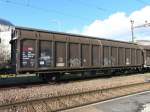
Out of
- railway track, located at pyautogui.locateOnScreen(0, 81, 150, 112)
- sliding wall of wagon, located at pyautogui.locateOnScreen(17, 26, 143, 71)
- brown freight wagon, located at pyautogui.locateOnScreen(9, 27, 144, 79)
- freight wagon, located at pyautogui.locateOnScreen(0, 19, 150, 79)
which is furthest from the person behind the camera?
sliding wall of wagon, located at pyautogui.locateOnScreen(17, 26, 143, 71)

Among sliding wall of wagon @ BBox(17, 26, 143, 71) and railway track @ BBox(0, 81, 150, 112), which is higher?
sliding wall of wagon @ BBox(17, 26, 143, 71)

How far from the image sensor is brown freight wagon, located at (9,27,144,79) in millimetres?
16094

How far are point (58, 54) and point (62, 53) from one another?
0.39 m

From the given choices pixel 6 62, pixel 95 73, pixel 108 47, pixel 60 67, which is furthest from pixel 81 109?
pixel 108 47

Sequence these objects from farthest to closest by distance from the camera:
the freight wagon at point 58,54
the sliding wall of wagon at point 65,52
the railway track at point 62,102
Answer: the sliding wall of wagon at point 65,52 < the freight wagon at point 58,54 < the railway track at point 62,102

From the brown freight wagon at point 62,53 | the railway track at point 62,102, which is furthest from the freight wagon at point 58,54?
the railway track at point 62,102

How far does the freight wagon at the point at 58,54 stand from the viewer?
627 inches

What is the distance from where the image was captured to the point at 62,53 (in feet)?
61.0

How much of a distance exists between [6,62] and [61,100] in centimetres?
563

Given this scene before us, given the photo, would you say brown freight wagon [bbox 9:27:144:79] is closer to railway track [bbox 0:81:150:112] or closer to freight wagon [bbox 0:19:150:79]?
freight wagon [bbox 0:19:150:79]

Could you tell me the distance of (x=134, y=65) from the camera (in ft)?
93.7

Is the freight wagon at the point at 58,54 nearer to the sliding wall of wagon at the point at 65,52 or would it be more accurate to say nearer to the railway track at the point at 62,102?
the sliding wall of wagon at the point at 65,52

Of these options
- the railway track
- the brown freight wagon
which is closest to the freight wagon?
the brown freight wagon

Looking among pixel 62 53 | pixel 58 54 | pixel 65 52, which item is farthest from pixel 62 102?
pixel 65 52
